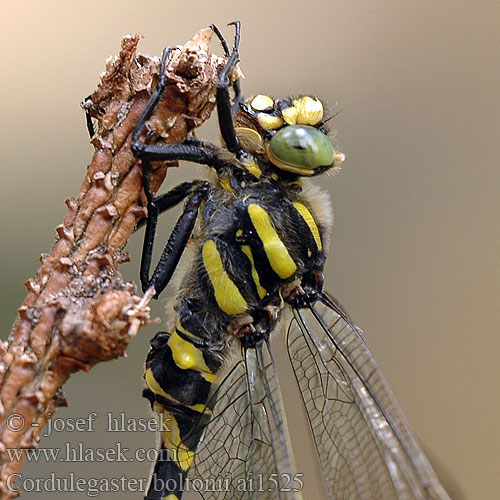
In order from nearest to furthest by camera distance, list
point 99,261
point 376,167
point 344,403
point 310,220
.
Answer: point 99,261 < point 310,220 < point 344,403 < point 376,167

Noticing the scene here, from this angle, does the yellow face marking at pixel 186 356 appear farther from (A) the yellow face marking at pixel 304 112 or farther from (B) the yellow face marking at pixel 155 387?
(A) the yellow face marking at pixel 304 112

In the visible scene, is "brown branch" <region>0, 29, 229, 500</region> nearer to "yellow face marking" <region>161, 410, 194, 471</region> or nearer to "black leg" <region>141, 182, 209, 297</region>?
"black leg" <region>141, 182, 209, 297</region>

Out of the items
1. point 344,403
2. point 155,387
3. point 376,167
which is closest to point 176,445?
point 155,387

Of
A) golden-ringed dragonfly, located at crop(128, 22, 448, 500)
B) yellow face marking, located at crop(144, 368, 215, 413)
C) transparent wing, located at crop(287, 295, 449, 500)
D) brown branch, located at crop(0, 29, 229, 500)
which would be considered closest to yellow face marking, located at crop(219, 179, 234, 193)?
golden-ringed dragonfly, located at crop(128, 22, 448, 500)

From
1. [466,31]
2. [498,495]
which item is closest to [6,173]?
[466,31]

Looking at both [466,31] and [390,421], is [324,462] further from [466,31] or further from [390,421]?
[466,31]

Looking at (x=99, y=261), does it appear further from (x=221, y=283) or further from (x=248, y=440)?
(x=248, y=440)
